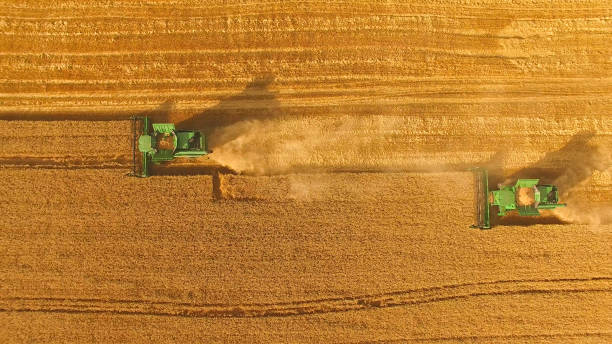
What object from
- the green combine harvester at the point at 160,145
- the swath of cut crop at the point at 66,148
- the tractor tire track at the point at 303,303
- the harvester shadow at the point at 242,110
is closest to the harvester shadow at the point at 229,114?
the harvester shadow at the point at 242,110

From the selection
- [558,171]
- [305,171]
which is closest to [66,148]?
[305,171]

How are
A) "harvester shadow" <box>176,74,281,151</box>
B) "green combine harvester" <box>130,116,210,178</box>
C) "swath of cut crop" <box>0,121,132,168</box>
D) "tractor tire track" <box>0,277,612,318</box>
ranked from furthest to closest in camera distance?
"harvester shadow" <box>176,74,281,151</box>
"swath of cut crop" <box>0,121,132,168</box>
"tractor tire track" <box>0,277,612,318</box>
"green combine harvester" <box>130,116,210,178</box>

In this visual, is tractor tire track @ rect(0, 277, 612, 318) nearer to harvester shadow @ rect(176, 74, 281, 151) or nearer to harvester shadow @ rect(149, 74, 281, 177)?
harvester shadow @ rect(149, 74, 281, 177)

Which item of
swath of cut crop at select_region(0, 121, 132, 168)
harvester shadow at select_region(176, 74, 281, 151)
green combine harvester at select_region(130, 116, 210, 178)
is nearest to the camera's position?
green combine harvester at select_region(130, 116, 210, 178)

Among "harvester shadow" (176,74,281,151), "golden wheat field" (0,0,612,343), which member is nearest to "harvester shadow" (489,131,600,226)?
"golden wheat field" (0,0,612,343)

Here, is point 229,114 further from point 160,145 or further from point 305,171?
point 305,171

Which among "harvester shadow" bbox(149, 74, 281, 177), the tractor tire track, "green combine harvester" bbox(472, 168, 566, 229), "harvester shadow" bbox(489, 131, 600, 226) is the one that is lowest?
the tractor tire track
